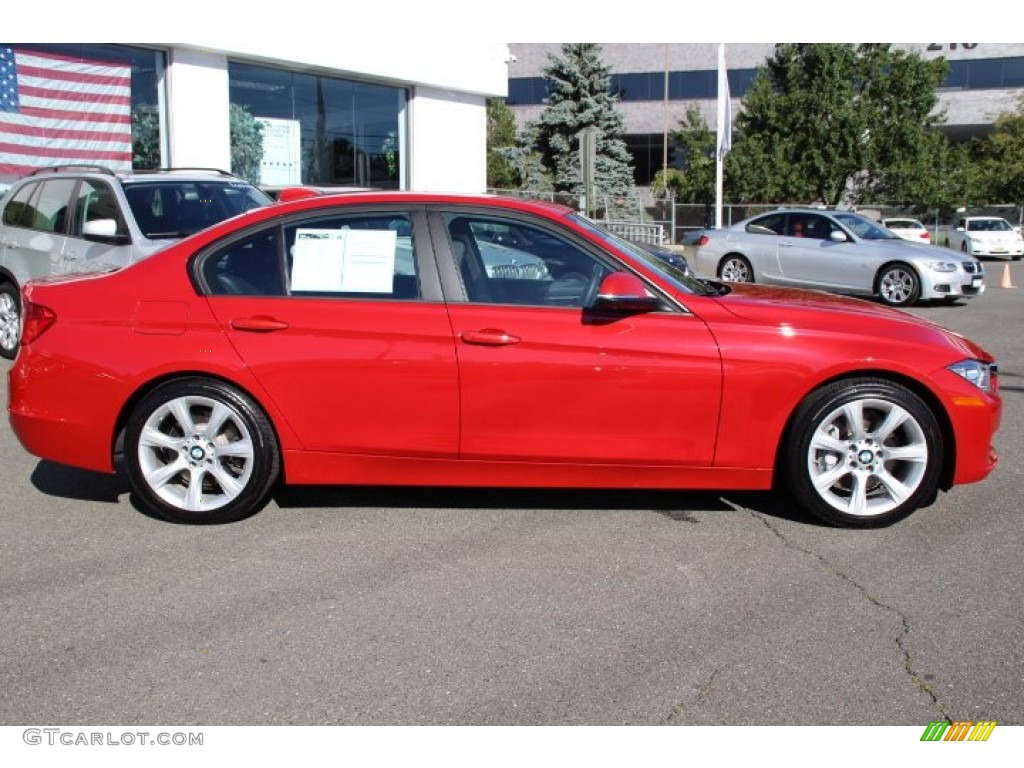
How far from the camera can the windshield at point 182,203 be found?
8.62 metres

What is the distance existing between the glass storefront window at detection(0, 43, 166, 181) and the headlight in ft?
43.1

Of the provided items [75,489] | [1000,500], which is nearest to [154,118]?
[75,489]

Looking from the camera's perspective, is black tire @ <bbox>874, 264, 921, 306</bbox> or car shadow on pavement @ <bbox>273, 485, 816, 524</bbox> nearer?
car shadow on pavement @ <bbox>273, 485, 816, 524</bbox>

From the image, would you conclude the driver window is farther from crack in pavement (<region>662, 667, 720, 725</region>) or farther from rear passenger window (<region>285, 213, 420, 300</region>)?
crack in pavement (<region>662, 667, 720, 725</region>)

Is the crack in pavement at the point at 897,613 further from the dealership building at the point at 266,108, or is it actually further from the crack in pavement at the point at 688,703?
the dealership building at the point at 266,108

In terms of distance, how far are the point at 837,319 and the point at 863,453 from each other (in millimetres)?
649

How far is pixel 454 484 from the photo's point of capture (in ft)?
16.5

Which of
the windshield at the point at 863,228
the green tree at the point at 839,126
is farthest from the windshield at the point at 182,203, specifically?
the green tree at the point at 839,126

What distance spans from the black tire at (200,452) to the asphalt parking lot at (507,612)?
5.8 inches

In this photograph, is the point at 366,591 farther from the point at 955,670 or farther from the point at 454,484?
the point at 955,670

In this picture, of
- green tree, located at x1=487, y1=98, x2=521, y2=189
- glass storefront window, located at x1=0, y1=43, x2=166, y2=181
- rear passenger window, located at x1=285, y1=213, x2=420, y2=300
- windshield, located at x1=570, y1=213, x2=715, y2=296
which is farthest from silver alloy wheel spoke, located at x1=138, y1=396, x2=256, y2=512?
green tree, located at x1=487, y1=98, x2=521, y2=189

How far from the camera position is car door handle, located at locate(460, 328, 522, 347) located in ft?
15.7

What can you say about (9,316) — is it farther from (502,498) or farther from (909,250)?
(909,250)
